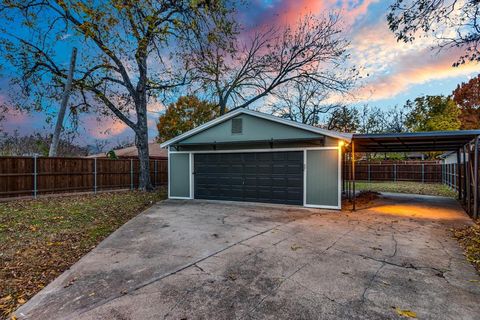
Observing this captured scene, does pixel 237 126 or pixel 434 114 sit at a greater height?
pixel 434 114

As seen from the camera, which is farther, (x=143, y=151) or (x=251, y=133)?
(x=143, y=151)

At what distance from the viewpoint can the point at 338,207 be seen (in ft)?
28.8

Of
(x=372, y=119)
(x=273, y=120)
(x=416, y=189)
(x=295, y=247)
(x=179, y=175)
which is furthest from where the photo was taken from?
(x=372, y=119)

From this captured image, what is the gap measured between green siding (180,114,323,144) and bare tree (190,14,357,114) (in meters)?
4.80

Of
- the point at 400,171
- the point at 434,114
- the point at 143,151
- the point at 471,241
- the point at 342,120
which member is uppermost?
the point at 434,114

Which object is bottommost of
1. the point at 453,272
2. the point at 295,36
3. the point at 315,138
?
the point at 453,272

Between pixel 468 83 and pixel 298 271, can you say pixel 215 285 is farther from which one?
pixel 468 83

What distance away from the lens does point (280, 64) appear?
664 inches

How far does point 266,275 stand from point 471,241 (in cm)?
448

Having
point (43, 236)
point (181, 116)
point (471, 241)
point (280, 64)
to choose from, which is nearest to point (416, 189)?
point (280, 64)

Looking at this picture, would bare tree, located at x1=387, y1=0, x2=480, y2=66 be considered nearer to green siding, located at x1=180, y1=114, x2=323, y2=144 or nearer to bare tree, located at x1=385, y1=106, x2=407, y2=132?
green siding, located at x1=180, y1=114, x2=323, y2=144

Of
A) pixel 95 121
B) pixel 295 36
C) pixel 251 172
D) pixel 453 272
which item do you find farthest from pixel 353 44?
pixel 95 121

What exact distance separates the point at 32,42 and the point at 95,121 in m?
4.55

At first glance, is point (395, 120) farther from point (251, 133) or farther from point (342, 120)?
point (251, 133)
